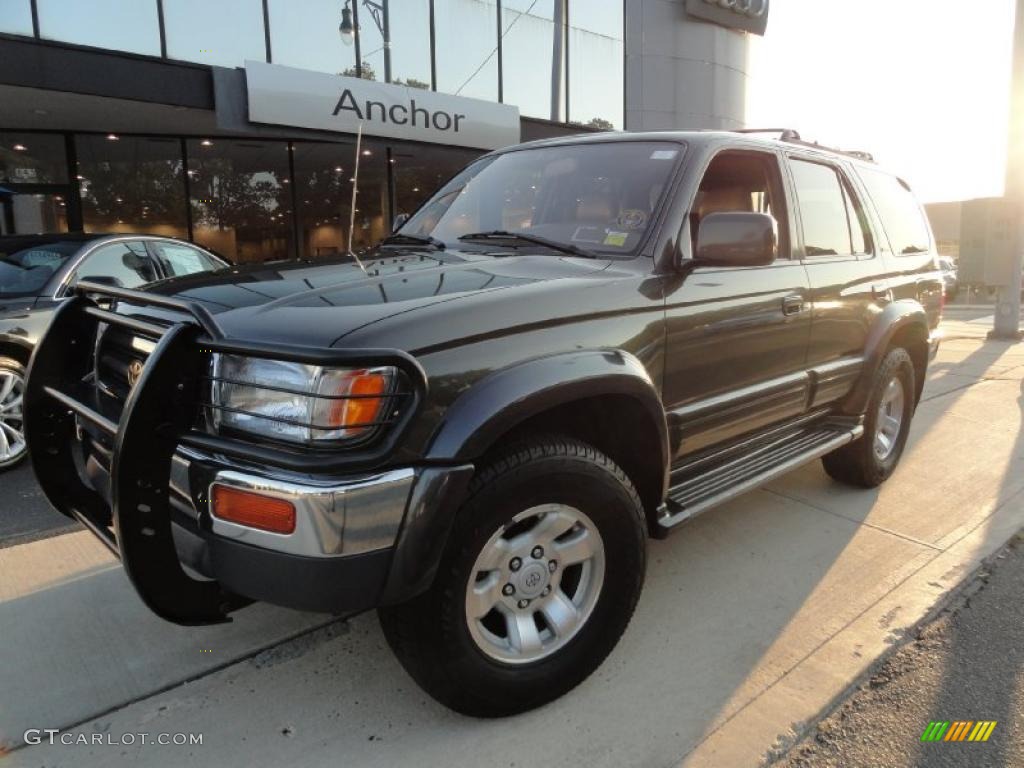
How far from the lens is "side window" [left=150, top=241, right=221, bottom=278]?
234 inches

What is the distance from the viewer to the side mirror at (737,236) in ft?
8.90

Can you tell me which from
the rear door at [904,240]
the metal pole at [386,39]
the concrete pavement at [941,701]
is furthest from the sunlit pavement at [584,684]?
the metal pole at [386,39]

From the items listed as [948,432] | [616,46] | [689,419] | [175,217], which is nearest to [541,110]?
[616,46]

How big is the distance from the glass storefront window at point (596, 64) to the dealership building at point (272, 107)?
4cm

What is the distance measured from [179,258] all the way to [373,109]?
6775 millimetres

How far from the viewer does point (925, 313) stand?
4.75 m

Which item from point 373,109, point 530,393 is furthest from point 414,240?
point 373,109

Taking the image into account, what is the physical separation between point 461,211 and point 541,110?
13.1 metres

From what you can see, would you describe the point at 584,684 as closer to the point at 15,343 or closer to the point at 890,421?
the point at 890,421

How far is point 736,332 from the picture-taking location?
10.1 ft

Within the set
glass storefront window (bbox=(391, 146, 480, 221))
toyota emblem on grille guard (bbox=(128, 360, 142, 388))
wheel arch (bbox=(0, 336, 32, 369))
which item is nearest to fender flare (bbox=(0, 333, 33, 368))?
wheel arch (bbox=(0, 336, 32, 369))

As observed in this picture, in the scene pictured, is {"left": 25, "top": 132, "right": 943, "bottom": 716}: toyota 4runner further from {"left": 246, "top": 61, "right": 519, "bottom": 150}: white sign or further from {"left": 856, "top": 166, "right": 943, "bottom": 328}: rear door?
{"left": 246, "top": 61, "right": 519, "bottom": 150}: white sign

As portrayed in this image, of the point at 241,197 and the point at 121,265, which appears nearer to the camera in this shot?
the point at 121,265

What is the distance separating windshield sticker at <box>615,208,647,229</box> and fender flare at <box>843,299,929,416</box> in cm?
188
